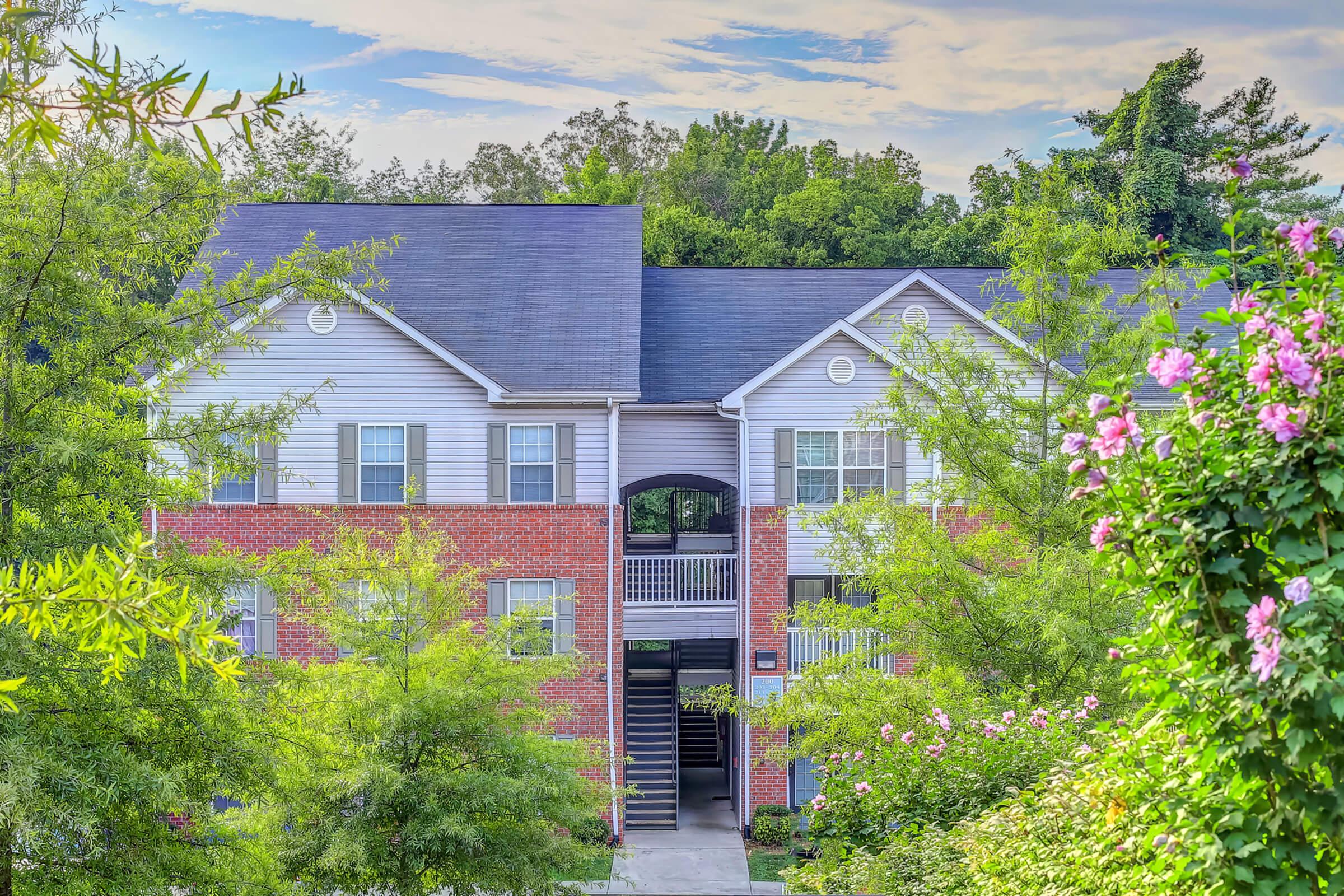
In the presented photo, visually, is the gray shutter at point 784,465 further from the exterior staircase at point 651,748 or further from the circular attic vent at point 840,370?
the exterior staircase at point 651,748

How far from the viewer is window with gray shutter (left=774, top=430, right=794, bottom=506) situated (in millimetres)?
19438

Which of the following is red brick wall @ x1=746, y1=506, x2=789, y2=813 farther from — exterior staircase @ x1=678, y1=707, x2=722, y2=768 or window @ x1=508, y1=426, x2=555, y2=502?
exterior staircase @ x1=678, y1=707, x2=722, y2=768

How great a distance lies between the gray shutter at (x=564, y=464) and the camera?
19047 mm

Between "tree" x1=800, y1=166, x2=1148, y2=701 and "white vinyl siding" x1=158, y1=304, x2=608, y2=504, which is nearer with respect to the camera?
"tree" x1=800, y1=166, x2=1148, y2=701

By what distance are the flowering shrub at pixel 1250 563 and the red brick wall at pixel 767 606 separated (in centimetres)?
1579

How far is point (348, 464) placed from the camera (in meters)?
18.9

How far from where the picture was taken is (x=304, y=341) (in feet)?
62.6

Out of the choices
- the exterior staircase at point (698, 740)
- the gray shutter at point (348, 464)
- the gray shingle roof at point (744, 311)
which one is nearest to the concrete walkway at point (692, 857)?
the exterior staircase at point (698, 740)

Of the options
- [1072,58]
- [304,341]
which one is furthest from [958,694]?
[1072,58]

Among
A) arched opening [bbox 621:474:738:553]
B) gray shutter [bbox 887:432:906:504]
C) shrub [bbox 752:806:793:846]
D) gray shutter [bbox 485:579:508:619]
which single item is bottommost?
shrub [bbox 752:806:793:846]

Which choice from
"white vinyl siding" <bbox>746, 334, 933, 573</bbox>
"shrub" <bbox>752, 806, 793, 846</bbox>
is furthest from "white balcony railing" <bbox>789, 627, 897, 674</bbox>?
"shrub" <bbox>752, 806, 793, 846</bbox>

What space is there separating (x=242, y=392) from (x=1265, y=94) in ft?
120

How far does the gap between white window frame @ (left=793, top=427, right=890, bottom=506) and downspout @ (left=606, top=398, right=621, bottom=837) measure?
3.13m

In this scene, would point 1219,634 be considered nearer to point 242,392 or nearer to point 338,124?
point 242,392
